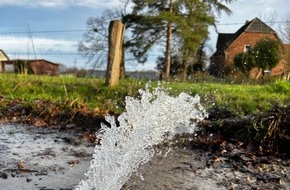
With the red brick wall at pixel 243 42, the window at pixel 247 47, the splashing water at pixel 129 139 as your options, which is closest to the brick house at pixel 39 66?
the red brick wall at pixel 243 42

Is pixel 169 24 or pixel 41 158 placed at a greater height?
pixel 169 24

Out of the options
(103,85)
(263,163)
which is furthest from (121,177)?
(103,85)

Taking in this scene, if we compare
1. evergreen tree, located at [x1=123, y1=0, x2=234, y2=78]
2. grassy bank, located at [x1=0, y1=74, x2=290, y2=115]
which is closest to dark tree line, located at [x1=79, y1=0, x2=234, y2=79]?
evergreen tree, located at [x1=123, y1=0, x2=234, y2=78]

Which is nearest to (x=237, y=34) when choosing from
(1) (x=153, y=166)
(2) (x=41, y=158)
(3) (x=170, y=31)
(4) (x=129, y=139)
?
(3) (x=170, y=31)

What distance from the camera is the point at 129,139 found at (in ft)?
18.0

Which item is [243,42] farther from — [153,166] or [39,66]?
[153,166]

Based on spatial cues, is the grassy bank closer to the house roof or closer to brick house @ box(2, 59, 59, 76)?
brick house @ box(2, 59, 59, 76)

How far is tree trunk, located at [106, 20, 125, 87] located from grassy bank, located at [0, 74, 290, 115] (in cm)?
25

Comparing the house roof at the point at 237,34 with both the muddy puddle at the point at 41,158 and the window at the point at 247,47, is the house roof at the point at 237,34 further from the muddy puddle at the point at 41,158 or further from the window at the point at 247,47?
the muddy puddle at the point at 41,158

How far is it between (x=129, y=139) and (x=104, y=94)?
6031 mm

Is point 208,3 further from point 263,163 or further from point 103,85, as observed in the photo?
point 263,163

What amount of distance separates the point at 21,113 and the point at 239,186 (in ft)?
18.5

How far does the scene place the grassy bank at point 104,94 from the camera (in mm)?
10273

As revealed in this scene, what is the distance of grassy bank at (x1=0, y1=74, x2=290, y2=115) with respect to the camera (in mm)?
10273
